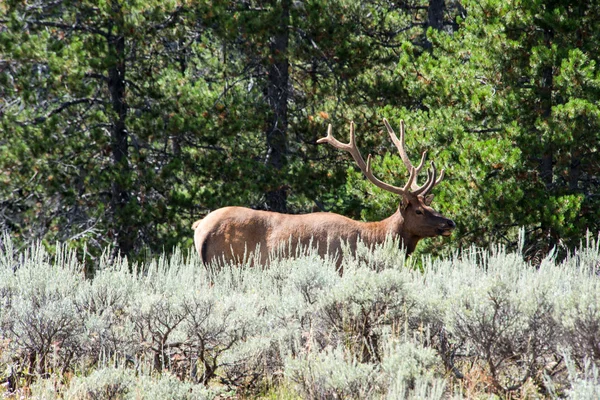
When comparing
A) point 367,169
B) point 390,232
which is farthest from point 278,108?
point 390,232

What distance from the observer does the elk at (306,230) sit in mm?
8570

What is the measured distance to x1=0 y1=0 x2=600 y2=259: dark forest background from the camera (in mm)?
9109

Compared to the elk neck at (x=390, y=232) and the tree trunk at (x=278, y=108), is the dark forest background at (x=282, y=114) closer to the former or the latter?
the tree trunk at (x=278, y=108)

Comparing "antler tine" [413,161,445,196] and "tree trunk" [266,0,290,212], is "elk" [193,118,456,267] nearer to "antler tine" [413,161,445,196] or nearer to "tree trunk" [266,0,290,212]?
"antler tine" [413,161,445,196]

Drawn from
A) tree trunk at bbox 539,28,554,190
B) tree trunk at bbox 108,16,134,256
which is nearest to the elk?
tree trunk at bbox 539,28,554,190

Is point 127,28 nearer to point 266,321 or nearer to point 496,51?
point 496,51

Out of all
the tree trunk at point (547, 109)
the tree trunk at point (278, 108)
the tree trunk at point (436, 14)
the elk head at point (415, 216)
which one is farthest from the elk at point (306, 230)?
the tree trunk at point (436, 14)

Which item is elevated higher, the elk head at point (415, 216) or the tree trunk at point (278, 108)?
the tree trunk at point (278, 108)

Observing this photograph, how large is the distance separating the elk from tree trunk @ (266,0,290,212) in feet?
12.6

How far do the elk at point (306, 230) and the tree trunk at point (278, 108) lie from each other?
12.6ft

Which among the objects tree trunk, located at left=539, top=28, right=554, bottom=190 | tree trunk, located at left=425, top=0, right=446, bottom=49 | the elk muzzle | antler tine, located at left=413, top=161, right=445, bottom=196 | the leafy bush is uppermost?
tree trunk, located at left=425, top=0, right=446, bottom=49

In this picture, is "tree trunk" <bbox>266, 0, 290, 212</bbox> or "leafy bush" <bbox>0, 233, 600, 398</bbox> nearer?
"leafy bush" <bbox>0, 233, 600, 398</bbox>

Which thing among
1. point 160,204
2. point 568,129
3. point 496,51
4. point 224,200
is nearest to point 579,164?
point 568,129

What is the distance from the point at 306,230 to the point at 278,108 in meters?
4.61
